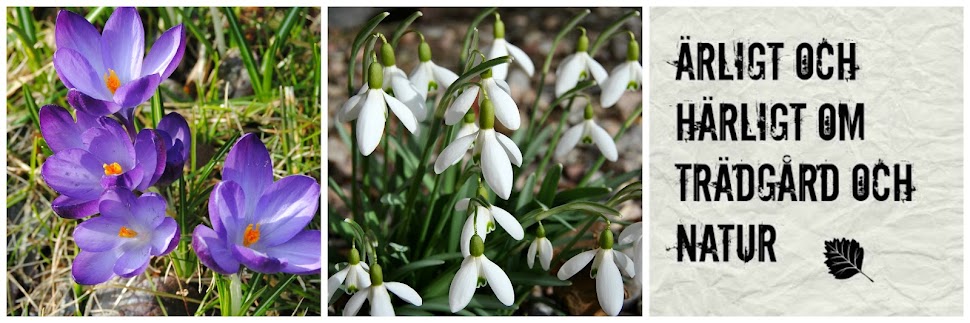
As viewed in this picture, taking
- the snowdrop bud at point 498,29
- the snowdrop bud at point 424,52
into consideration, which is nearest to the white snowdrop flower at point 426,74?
the snowdrop bud at point 424,52

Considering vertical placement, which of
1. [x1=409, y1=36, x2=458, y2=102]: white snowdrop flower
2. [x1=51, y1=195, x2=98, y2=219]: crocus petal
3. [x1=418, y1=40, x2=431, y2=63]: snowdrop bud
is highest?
[x1=418, y1=40, x2=431, y2=63]: snowdrop bud

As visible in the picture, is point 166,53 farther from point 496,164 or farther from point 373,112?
point 496,164

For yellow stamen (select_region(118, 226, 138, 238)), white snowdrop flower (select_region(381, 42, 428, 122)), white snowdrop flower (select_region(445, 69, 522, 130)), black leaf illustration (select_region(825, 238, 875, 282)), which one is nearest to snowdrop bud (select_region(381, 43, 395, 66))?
white snowdrop flower (select_region(381, 42, 428, 122))

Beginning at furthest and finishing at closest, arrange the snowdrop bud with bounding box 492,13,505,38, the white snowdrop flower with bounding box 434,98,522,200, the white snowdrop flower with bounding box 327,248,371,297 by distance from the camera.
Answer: the snowdrop bud with bounding box 492,13,505,38, the white snowdrop flower with bounding box 327,248,371,297, the white snowdrop flower with bounding box 434,98,522,200

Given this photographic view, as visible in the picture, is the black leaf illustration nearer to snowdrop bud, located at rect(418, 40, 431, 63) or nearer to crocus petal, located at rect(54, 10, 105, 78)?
snowdrop bud, located at rect(418, 40, 431, 63)

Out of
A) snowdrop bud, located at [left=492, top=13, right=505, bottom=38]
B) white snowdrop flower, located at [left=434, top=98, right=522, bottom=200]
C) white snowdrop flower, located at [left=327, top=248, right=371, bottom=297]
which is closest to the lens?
white snowdrop flower, located at [left=434, top=98, right=522, bottom=200]

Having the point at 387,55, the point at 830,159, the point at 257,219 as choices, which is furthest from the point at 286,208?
the point at 830,159

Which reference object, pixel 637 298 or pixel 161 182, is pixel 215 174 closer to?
pixel 161 182

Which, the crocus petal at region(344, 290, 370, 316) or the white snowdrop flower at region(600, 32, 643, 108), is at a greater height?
the white snowdrop flower at region(600, 32, 643, 108)
